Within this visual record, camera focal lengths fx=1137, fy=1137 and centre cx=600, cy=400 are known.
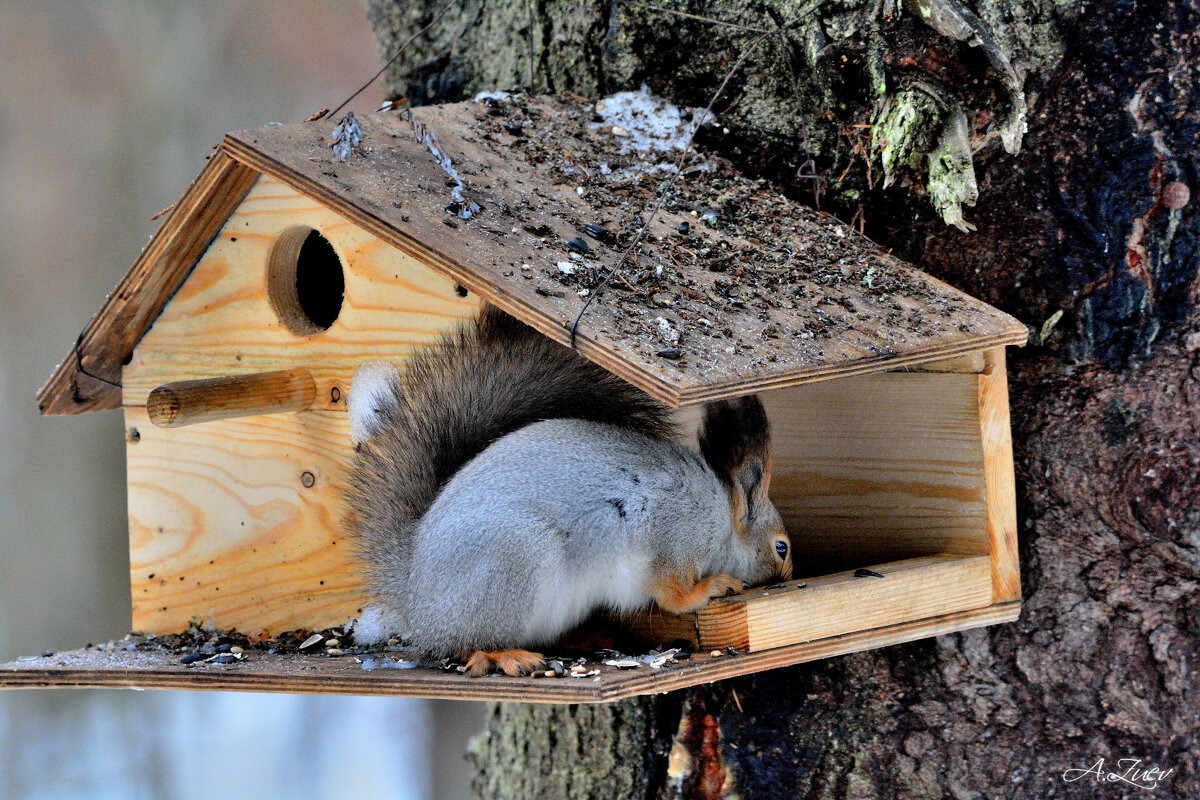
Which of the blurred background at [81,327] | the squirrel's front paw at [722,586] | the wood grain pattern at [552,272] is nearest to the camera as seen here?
the wood grain pattern at [552,272]

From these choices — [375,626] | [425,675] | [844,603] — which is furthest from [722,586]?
[375,626]

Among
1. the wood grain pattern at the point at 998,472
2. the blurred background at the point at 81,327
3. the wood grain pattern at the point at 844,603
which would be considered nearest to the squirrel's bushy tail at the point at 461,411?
the wood grain pattern at the point at 844,603

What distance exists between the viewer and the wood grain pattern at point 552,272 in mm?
1201

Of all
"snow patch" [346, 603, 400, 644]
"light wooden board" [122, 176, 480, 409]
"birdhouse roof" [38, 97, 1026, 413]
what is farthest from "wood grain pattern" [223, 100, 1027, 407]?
"snow patch" [346, 603, 400, 644]

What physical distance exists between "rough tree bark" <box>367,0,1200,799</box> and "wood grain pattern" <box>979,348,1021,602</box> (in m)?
0.18

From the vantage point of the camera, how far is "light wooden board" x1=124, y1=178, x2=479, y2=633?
1.61m

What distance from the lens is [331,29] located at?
446 centimetres

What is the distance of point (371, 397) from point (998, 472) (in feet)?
2.87

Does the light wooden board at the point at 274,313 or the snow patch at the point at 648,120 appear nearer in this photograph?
the light wooden board at the point at 274,313

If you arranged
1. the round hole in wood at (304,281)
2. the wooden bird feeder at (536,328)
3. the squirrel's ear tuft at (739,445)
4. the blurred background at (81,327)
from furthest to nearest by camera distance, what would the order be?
1. the blurred background at (81,327)
2. the round hole in wood at (304,281)
3. the squirrel's ear tuft at (739,445)
4. the wooden bird feeder at (536,328)

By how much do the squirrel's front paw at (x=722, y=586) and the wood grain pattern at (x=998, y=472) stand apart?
37cm

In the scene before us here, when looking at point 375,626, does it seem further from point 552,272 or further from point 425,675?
point 552,272

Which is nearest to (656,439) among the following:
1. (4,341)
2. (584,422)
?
(584,422)

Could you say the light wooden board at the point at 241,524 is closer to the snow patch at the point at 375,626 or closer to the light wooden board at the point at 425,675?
the snow patch at the point at 375,626
